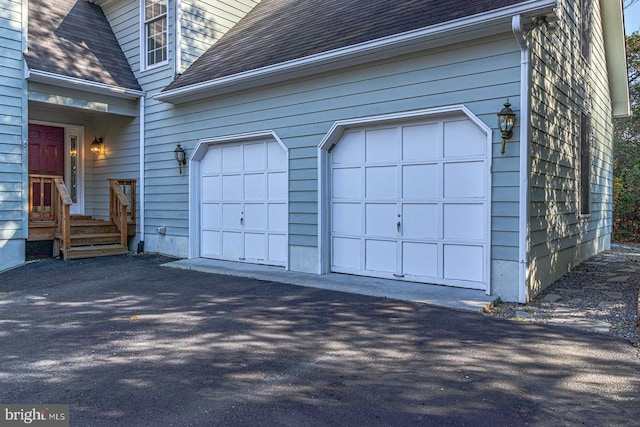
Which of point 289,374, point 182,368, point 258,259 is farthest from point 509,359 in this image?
point 258,259

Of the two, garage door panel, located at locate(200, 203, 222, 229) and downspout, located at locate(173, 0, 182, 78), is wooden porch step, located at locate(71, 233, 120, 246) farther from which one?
downspout, located at locate(173, 0, 182, 78)

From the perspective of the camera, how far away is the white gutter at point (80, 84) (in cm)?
795

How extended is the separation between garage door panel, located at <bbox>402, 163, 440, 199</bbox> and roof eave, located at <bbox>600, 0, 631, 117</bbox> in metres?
7.10

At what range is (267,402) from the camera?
9.37ft

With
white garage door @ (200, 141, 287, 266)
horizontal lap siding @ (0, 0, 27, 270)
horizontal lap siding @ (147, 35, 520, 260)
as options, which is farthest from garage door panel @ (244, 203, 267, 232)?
horizontal lap siding @ (0, 0, 27, 270)

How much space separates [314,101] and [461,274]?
11.0ft

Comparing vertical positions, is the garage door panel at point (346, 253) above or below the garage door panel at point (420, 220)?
below

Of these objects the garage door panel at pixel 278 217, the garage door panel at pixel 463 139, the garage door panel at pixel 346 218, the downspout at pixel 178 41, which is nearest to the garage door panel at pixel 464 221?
the garage door panel at pixel 463 139

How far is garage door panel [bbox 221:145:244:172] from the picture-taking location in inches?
326

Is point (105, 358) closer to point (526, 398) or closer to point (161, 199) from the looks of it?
point (526, 398)

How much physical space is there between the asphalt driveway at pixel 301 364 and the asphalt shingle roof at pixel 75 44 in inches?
195

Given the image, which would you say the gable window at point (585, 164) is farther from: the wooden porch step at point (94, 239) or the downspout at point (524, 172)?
the wooden porch step at point (94, 239)

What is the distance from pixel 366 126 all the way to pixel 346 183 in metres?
0.90

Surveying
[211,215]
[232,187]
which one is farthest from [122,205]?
[232,187]
